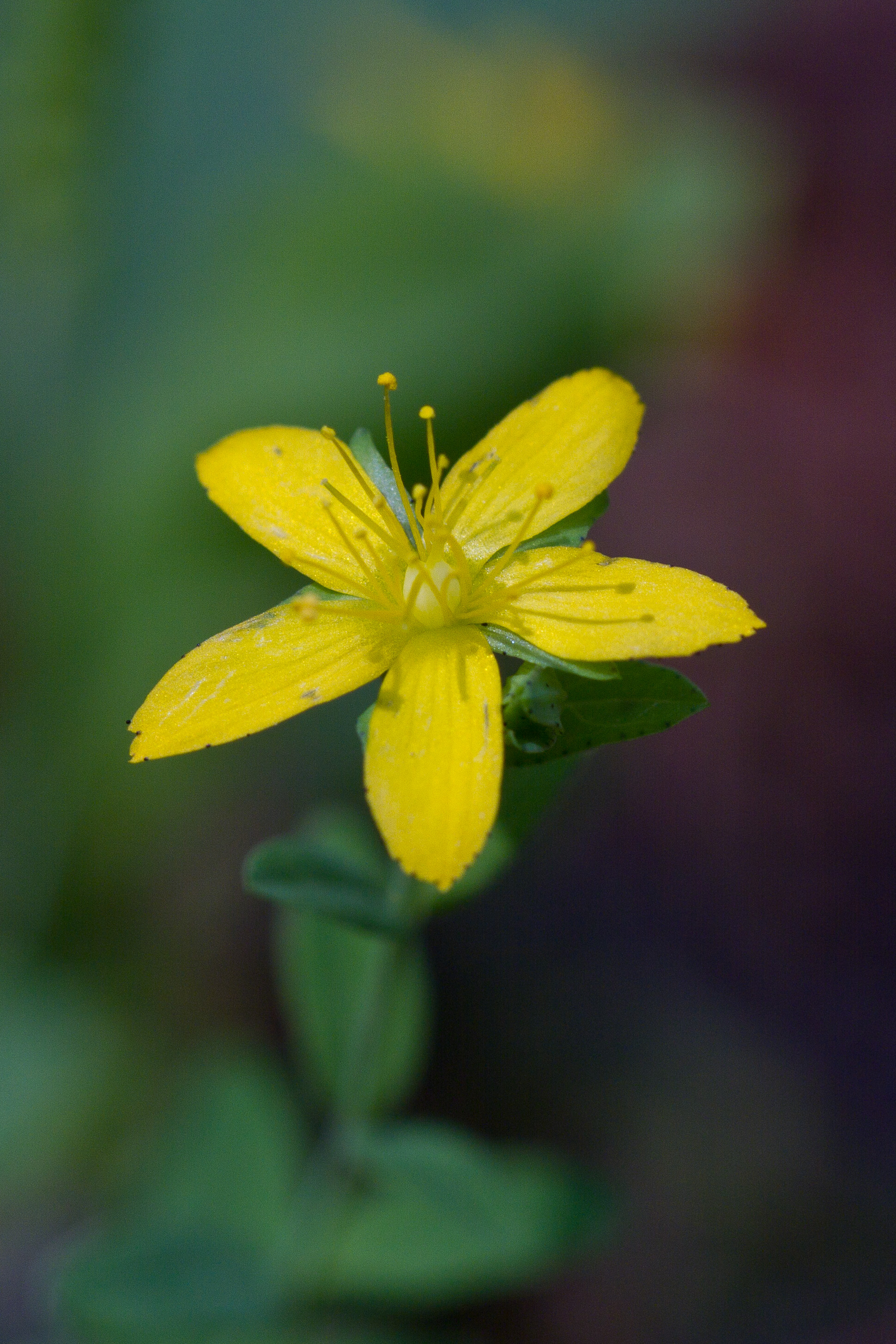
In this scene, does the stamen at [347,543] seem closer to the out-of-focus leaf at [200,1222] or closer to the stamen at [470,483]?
the stamen at [470,483]

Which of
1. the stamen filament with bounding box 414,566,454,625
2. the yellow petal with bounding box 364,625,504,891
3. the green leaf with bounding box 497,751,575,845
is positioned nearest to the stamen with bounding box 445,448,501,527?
the stamen filament with bounding box 414,566,454,625

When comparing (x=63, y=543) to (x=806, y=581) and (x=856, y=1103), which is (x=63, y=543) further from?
(x=856, y=1103)

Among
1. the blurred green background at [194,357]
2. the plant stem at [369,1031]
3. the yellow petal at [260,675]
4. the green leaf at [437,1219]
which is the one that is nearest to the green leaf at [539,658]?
the yellow petal at [260,675]

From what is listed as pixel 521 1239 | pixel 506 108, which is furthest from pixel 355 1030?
pixel 506 108

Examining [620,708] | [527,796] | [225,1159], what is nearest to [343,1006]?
[225,1159]

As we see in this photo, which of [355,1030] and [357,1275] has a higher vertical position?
[355,1030]

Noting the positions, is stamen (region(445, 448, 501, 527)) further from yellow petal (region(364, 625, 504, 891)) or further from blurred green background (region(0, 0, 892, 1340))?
blurred green background (region(0, 0, 892, 1340))
